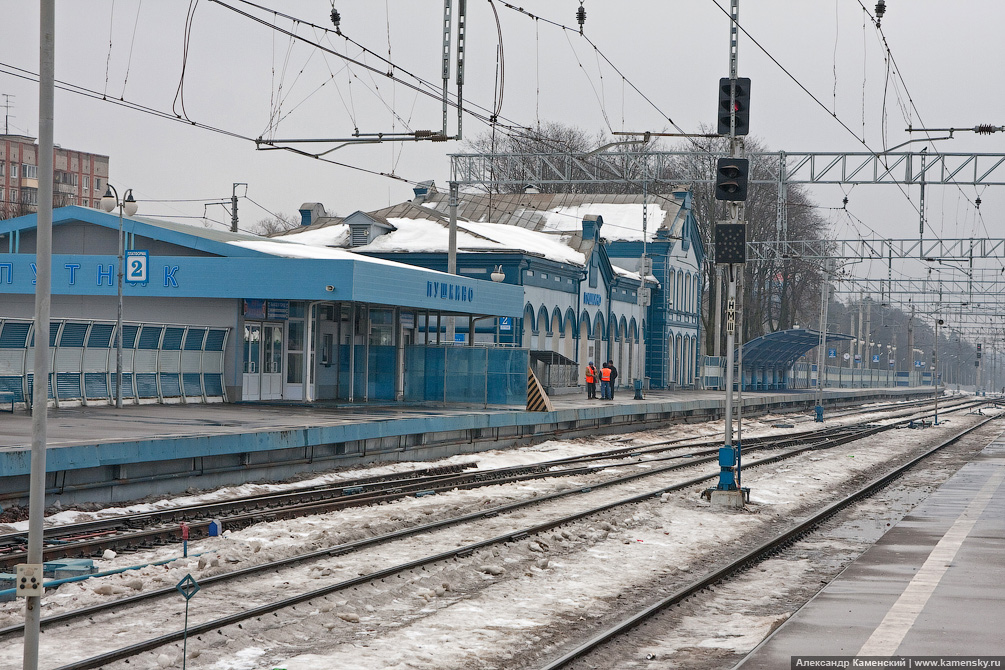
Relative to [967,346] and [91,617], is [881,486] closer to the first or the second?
[91,617]

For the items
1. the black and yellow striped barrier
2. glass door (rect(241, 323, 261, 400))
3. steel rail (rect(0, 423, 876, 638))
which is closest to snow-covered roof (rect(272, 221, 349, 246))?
the black and yellow striped barrier

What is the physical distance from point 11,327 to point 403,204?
30531 mm

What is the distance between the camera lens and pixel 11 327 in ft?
77.4

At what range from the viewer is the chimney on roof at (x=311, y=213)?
2130 inches

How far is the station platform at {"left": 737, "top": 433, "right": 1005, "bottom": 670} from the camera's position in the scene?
8.12m

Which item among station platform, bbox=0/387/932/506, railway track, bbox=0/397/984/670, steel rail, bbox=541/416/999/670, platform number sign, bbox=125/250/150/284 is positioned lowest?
steel rail, bbox=541/416/999/670

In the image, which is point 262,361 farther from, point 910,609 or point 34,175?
point 34,175

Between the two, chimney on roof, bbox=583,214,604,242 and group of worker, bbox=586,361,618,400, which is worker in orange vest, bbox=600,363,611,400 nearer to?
group of worker, bbox=586,361,618,400

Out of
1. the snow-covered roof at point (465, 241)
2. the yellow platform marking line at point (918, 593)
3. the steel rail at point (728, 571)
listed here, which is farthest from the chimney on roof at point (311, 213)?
the yellow platform marking line at point (918, 593)

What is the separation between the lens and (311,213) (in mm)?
54500

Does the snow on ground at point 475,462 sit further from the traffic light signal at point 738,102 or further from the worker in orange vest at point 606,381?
the traffic light signal at point 738,102

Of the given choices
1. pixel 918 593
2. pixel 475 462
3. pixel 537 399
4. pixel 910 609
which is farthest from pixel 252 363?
pixel 910 609

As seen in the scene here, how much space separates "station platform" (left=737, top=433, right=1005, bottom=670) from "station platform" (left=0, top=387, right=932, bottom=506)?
416 inches

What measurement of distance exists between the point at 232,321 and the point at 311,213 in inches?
1005
